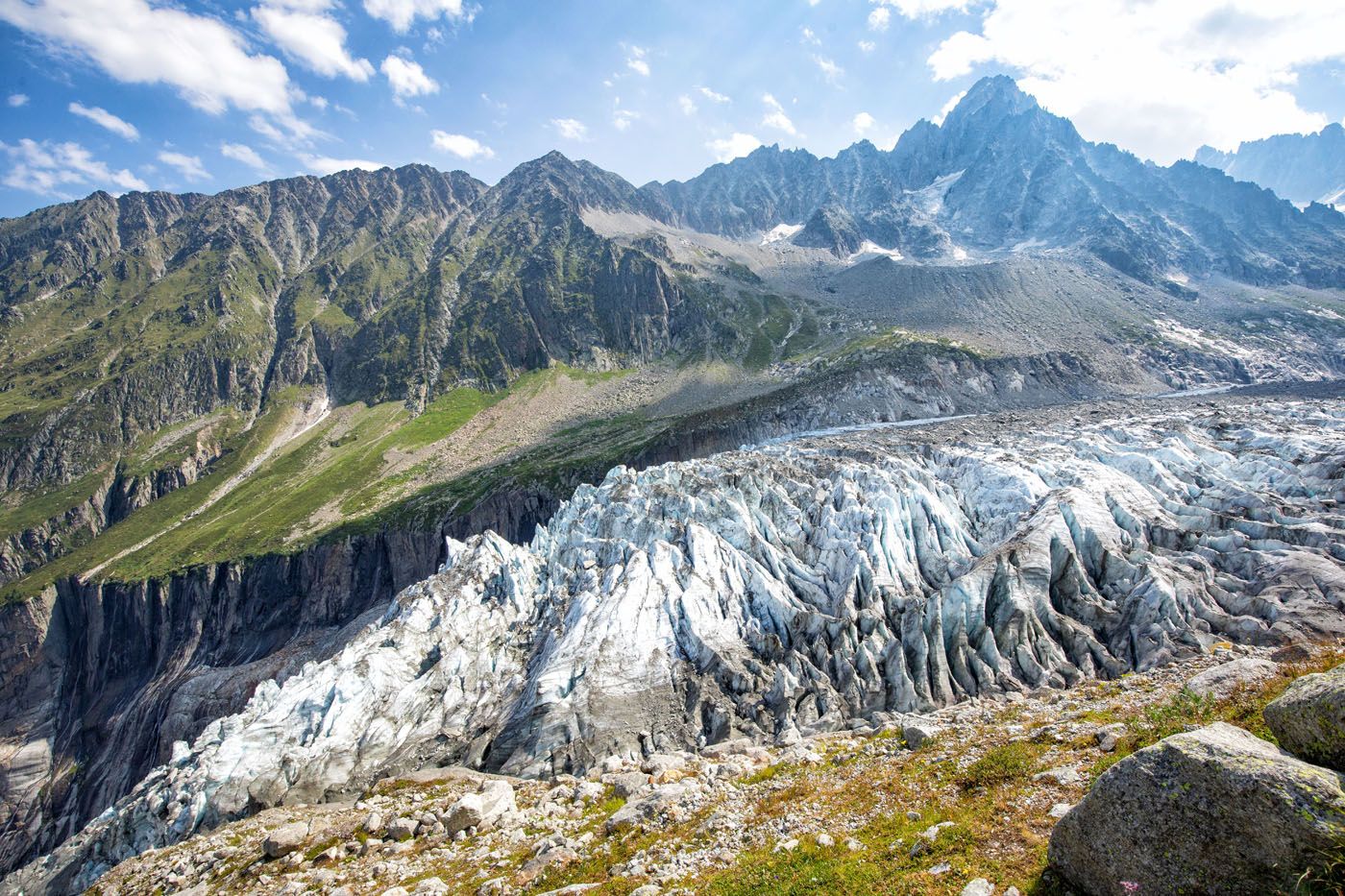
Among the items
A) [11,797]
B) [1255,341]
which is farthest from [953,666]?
[1255,341]

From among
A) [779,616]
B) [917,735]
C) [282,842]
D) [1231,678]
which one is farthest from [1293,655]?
[282,842]

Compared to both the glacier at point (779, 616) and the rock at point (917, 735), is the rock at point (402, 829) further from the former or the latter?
the rock at point (917, 735)

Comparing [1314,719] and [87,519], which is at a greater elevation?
[87,519]

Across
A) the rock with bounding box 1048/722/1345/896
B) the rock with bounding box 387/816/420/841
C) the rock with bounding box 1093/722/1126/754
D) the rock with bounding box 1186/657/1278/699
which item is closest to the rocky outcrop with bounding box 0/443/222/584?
the rock with bounding box 387/816/420/841

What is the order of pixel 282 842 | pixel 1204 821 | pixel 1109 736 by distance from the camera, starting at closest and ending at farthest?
pixel 1204 821 < pixel 1109 736 < pixel 282 842

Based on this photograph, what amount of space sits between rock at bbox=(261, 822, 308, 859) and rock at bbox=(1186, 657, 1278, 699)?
120 feet

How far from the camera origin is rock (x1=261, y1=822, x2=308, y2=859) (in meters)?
24.9

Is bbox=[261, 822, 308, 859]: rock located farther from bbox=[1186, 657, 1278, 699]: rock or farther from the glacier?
bbox=[1186, 657, 1278, 699]: rock

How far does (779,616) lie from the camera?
5075cm

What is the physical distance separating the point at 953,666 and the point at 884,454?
34573mm

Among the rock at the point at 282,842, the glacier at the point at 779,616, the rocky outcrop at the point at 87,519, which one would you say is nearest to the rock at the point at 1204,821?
the glacier at the point at 779,616

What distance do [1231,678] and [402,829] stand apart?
33912 mm

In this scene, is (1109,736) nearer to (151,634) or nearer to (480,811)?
(480,811)

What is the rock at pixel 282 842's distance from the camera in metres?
24.9
